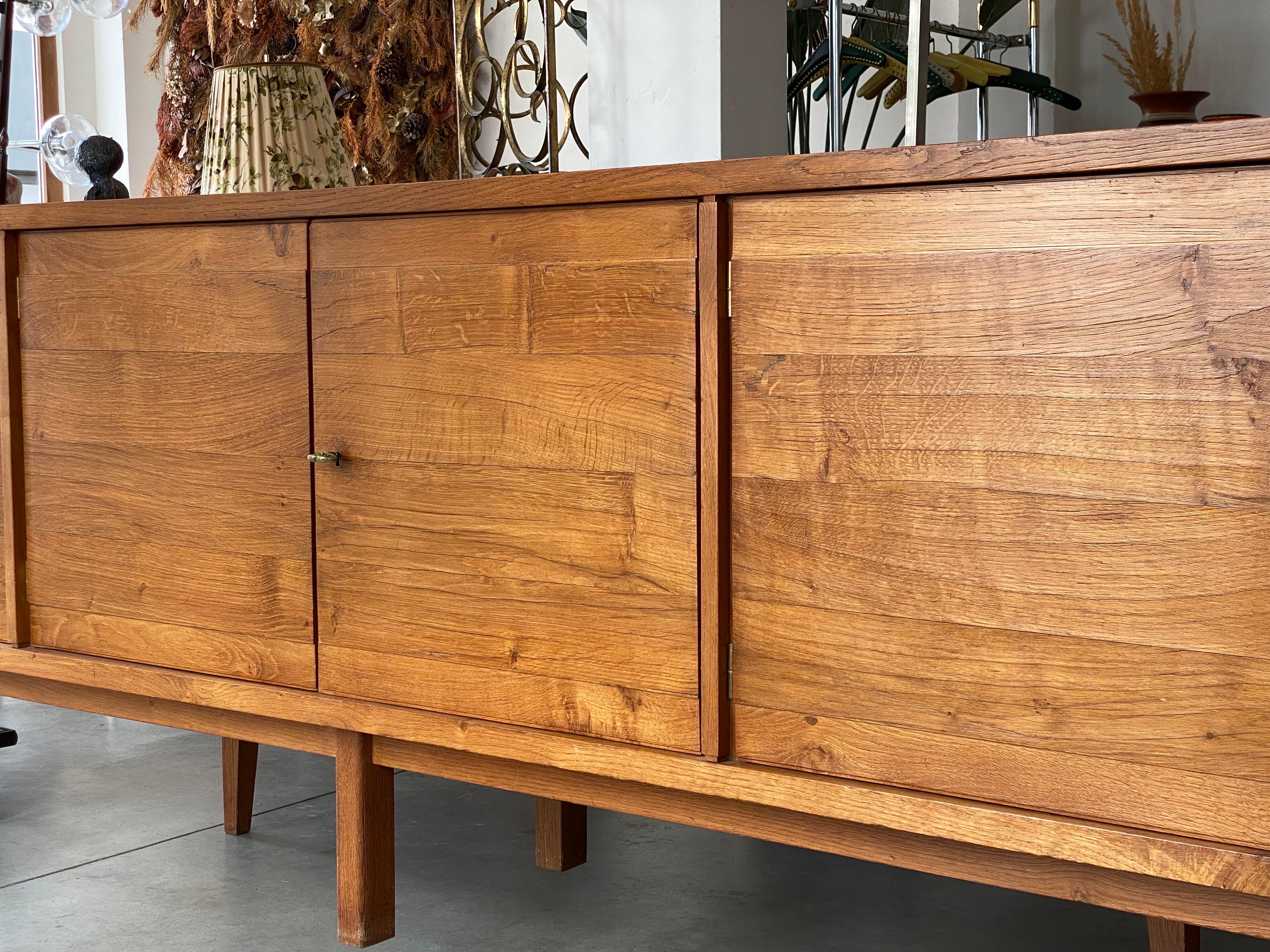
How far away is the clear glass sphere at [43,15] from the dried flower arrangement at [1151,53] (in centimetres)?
164

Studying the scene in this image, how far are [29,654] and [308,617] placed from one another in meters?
0.40

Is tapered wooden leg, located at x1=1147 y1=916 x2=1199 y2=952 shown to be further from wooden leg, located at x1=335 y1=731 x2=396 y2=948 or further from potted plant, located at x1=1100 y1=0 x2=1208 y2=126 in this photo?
potted plant, located at x1=1100 y1=0 x2=1208 y2=126

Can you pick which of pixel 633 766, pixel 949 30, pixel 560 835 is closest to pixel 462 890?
pixel 560 835

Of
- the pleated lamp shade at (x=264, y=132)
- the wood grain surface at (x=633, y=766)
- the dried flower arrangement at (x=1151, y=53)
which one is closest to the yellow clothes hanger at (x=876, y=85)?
the dried flower arrangement at (x=1151, y=53)

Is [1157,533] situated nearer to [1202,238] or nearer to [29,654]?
[1202,238]

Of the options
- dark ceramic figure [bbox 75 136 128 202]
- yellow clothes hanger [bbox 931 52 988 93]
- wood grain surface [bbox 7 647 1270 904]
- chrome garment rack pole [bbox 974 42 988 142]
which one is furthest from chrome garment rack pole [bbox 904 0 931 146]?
dark ceramic figure [bbox 75 136 128 202]

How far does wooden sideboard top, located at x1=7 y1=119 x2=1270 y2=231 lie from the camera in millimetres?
869

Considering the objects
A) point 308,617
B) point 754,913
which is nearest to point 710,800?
point 308,617

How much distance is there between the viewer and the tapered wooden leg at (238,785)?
1899 mm

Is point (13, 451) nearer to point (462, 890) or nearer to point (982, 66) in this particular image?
point (462, 890)

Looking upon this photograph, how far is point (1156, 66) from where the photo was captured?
2164 millimetres

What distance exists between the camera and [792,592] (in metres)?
1.05

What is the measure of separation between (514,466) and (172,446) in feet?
1.37

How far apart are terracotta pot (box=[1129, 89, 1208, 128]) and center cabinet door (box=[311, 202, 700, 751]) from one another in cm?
127
